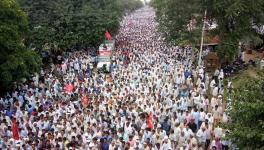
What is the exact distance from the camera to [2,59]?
18.2m

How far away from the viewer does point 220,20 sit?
890 inches

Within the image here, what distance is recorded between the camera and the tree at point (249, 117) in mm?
9164

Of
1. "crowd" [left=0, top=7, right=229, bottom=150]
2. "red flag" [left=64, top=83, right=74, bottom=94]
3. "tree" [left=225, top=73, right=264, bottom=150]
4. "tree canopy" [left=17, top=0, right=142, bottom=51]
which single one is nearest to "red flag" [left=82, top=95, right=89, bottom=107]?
"crowd" [left=0, top=7, right=229, bottom=150]

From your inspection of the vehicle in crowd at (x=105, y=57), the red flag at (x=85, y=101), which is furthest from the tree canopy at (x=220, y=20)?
the red flag at (x=85, y=101)

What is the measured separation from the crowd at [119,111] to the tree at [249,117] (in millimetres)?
733

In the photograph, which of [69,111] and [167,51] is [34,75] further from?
[167,51]

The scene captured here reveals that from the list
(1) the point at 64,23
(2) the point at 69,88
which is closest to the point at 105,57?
(1) the point at 64,23

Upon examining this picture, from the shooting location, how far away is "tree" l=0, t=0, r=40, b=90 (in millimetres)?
17875

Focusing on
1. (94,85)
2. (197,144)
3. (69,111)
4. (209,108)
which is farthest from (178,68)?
(197,144)

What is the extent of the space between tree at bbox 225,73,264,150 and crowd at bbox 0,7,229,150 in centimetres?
73

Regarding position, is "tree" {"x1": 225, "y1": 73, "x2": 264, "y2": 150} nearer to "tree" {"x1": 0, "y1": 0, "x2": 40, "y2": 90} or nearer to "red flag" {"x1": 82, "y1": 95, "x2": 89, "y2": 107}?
"red flag" {"x1": 82, "y1": 95, "x2": 89, "y2": 107}

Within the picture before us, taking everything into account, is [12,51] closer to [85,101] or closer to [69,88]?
[69,88]

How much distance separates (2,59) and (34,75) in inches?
104

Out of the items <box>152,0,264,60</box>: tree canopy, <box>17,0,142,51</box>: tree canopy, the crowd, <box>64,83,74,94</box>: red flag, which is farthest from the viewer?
<box>17,0,142,51</box>: tree canopy
